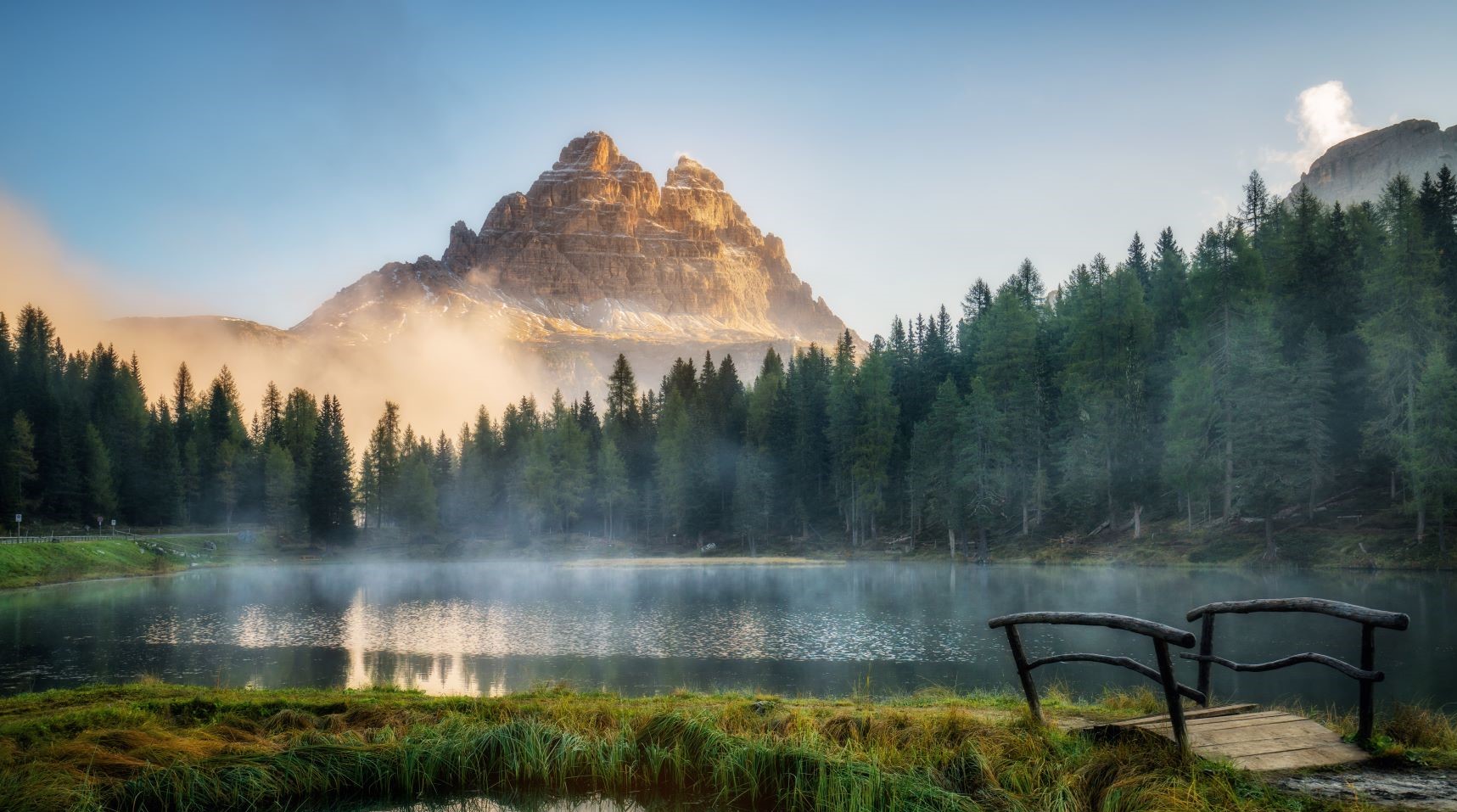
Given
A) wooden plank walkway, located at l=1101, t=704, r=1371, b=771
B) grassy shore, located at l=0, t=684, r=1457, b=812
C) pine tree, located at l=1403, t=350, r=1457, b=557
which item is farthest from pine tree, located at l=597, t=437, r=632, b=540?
wooden plank walkway, located at l=1101, t=704, r=1371, b=771

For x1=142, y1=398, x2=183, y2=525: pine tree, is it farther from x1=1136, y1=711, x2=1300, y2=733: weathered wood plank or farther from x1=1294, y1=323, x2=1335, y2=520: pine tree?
x1=1136, y1=711, x2=1300, y2=733: weathered wood plank

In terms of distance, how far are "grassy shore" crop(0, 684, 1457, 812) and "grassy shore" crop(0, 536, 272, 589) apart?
5849 centimetres

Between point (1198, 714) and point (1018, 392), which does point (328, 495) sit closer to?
point (1018, 392)

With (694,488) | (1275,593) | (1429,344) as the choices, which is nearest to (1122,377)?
(1429,344)

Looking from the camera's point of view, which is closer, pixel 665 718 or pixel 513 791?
pixel 513 791

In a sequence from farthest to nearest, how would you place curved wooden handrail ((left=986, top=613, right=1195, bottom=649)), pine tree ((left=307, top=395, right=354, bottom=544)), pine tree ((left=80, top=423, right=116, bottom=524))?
pine tree ((left=307, top=395, right=354, bottom=544)) → pine tree ((left=80, top=423, right=116, bottom=524)) → curved wooden handrail ((left=986, top=613, right=1195, bottom=649))

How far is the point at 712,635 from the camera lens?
97.4 ft

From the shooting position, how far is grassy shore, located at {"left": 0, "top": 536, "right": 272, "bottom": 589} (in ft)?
185

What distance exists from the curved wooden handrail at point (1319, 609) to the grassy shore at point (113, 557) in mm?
68689

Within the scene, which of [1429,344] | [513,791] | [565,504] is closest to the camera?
[513,791]

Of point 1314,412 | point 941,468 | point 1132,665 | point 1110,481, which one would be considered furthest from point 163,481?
point 1132,665

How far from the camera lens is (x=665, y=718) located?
10516 millimetres

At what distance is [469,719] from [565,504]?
83925 millimetres

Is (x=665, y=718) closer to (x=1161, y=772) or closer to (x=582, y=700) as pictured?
(x=582, y=700)
